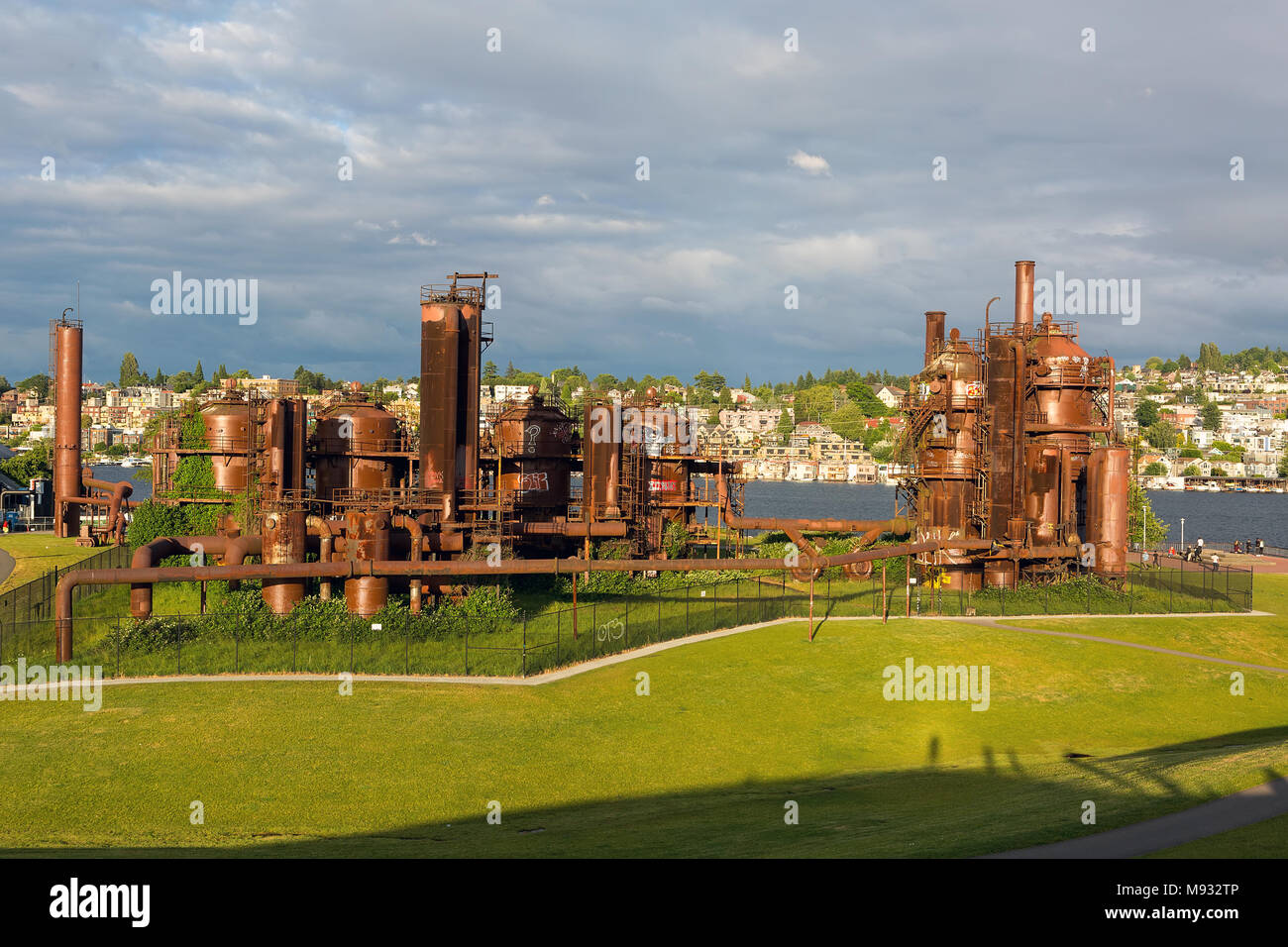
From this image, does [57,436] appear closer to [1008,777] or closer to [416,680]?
[416,680]

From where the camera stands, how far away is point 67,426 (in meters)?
80.8

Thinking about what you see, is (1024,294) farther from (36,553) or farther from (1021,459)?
(36,553)

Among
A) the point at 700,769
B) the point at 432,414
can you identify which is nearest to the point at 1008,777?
the point at 700,769

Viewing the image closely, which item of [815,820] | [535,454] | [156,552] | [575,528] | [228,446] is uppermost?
[228,446]

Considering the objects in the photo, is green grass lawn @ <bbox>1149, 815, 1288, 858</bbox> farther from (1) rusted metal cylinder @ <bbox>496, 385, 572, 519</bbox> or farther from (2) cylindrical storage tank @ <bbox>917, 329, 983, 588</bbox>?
(1) rusted metal cylinder @ <bbox>496, 385, 572, 519</bbox>

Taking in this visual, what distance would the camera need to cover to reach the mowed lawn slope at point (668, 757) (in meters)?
23.8

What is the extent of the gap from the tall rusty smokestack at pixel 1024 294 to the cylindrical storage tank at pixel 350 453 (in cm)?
4118

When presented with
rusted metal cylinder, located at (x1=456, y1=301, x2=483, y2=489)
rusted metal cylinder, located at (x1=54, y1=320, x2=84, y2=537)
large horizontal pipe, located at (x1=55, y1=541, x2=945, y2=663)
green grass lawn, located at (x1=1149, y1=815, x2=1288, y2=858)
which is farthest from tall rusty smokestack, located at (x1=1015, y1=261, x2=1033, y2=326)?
rusted metal cylinder, located at (x1=54, y1=320, x2=84, y2=537)

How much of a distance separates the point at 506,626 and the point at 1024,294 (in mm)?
40664

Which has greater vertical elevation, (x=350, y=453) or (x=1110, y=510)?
(x=350, y=453)

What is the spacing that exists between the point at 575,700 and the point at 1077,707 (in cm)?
1910

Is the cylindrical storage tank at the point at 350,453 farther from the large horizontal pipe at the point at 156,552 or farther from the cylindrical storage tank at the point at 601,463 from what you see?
the cylindrical storage tank at the point at 601,463

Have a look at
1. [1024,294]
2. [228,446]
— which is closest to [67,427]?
[228,446]
